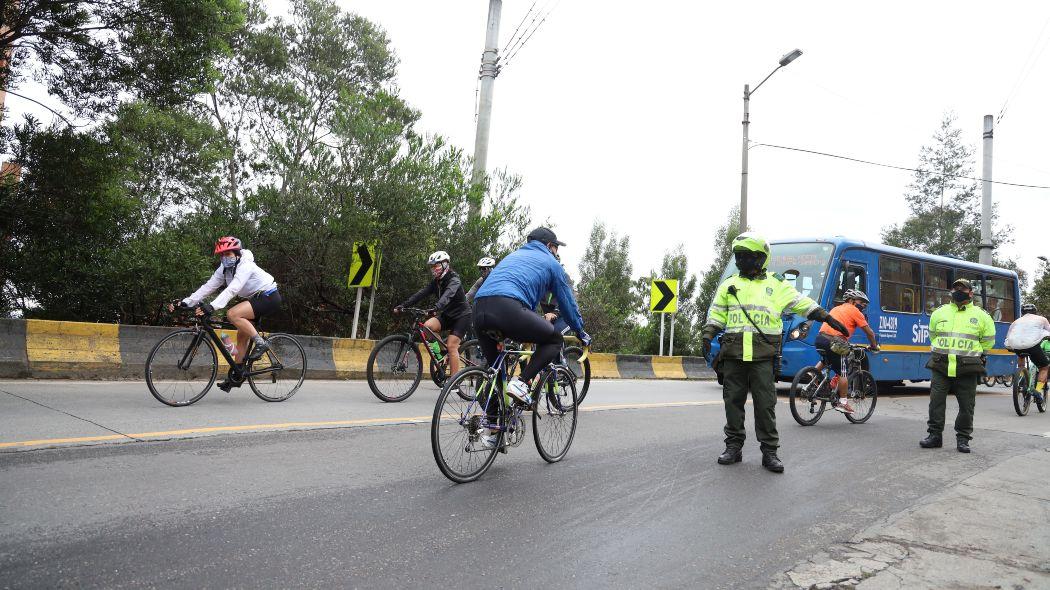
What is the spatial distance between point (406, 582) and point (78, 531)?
5.25 ft

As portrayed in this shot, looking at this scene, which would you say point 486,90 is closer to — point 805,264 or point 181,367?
point 805,264

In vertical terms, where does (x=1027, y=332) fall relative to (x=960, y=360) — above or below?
above

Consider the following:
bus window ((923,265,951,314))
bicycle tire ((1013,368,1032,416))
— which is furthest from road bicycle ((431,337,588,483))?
bus window ((923,265,951,314))

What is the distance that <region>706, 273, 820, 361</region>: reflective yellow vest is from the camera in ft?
19.1

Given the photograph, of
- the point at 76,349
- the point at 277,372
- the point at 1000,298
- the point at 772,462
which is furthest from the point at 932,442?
the point at 1000,298

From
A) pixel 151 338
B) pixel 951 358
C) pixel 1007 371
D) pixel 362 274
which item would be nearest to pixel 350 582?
pixel 951 358

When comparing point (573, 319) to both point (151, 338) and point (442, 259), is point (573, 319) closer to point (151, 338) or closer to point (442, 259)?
point (442, 259)

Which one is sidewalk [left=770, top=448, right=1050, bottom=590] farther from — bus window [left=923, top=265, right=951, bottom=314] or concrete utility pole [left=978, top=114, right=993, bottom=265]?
concrete utility pole [left=978, top=114, right=993, bottom=265]

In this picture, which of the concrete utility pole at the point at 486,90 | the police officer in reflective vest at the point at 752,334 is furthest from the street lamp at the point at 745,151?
the police officer in reflective vest at the point at 752,334

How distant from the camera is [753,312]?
5.87 meters

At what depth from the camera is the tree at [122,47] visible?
12031 mm

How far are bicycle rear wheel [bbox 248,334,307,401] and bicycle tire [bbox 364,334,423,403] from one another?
2.77 feet

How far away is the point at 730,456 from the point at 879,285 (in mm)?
10009

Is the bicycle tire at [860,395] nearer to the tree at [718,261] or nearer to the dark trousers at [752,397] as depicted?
the dark trousers at [752,397]
